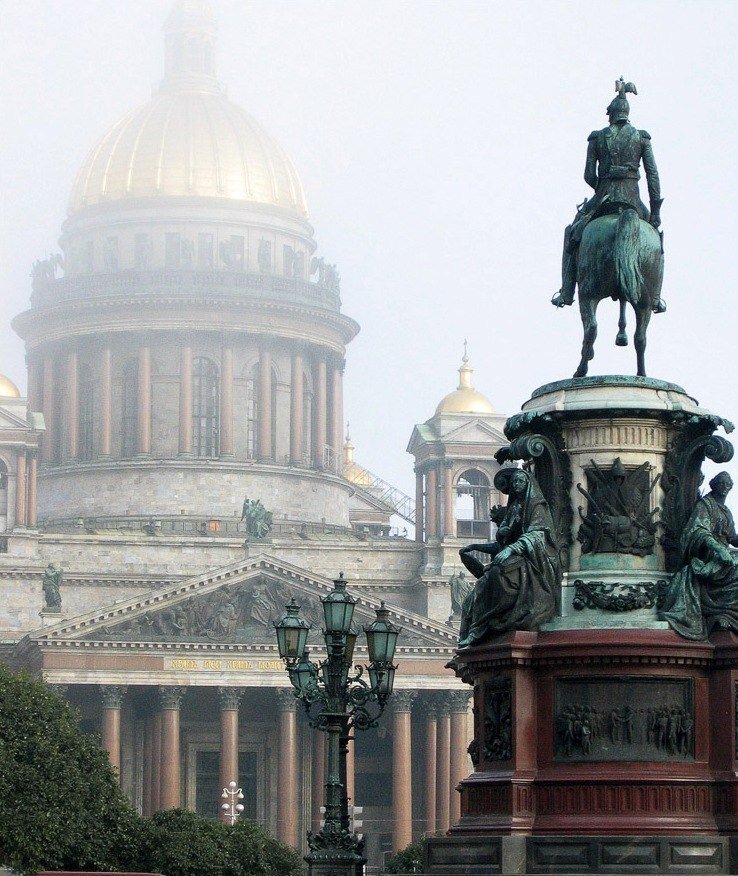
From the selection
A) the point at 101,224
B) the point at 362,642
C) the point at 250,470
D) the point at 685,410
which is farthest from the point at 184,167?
the point at 685,410

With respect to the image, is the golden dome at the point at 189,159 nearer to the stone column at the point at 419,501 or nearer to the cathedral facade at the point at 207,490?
the cathedral facade at the point at 207,490

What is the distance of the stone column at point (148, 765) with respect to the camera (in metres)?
104

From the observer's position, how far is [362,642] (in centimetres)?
10550

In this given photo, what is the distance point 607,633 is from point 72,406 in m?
101

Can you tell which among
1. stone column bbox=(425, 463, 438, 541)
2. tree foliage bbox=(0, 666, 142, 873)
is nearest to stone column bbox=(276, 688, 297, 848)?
stone column bbox=(425, 463, 438, 541)

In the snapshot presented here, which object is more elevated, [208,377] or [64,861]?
[208,377]

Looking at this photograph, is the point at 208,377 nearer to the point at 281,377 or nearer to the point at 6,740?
the point at 281,377

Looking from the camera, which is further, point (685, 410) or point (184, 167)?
point (184, 167)

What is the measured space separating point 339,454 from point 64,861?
6194cm

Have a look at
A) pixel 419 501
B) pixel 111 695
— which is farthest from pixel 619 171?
pixel 419 501

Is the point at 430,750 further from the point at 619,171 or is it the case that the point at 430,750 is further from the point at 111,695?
the point at 619,171

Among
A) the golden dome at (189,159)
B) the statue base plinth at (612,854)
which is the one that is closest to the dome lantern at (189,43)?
the golden dome at (189,159)

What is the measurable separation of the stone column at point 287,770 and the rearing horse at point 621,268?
7973cm

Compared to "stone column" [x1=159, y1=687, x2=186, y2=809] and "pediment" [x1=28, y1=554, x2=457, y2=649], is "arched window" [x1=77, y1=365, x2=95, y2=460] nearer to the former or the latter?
"pediment" [x1=28, y1=554, x2=457, y2=649]
